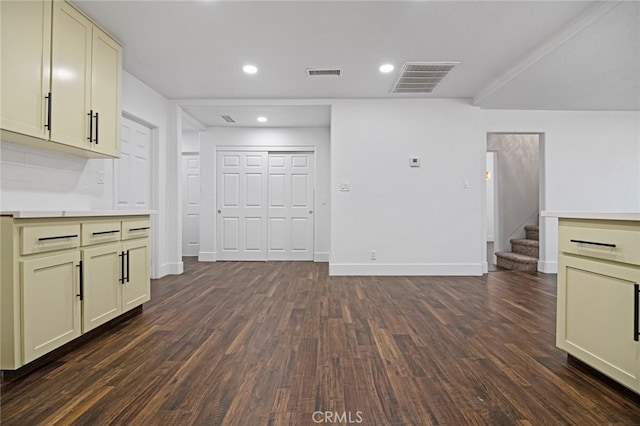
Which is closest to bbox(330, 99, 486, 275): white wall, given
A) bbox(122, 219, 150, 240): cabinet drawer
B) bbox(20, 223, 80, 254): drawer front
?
bbox(122, 219, 150, 240): cabinet drawer

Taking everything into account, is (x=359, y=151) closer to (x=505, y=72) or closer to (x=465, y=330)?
(x=505, y=72)

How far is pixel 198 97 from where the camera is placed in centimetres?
450

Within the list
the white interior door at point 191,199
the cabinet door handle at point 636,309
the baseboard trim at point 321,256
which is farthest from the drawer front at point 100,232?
the white interior door at point 191,199

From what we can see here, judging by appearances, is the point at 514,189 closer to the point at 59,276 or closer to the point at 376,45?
the point at 376,45

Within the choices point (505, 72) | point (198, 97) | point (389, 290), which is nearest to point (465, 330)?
point (389, 290)

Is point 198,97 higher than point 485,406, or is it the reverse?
point 198,97

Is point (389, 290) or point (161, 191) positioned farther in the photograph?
point (161, 191)

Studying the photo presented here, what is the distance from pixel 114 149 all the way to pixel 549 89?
15.7 ft

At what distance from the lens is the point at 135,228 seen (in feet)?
8.89

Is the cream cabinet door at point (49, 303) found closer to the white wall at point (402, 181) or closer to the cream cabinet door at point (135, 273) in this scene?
the cream cabinet door at point (135, 273)

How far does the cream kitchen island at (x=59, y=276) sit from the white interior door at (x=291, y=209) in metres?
3.36

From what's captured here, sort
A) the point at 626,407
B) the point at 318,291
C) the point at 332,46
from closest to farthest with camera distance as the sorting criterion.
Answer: the point at 626,407, the point at 332,46, the point at 318,291

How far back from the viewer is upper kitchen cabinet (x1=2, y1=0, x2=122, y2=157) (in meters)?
1.96

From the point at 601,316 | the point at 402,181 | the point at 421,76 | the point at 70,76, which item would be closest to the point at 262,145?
the point at 402,181
